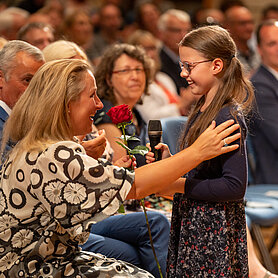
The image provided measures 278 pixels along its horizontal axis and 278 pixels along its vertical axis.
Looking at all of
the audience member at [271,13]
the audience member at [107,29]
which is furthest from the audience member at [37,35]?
the audience member at [271,13]

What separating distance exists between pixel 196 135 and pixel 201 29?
15.8 inches

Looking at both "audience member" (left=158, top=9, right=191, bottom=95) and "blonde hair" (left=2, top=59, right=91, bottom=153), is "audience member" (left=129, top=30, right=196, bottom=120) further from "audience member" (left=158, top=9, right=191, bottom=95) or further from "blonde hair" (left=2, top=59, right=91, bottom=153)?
"blonde hair" (left=2, top=59, right=91, bottom=153)

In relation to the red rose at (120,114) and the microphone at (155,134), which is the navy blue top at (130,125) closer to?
the microphone at (155,134)

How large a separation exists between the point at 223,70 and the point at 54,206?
821 mm

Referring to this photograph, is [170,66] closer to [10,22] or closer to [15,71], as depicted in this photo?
[10,22]

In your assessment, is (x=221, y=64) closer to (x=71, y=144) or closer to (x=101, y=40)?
(x=71, y=144)

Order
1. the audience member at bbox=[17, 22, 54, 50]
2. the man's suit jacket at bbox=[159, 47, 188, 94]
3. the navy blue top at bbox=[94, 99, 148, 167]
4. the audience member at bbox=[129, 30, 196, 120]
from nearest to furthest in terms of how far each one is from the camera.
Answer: the navy blue top at bbox=[94, 99, 148, 167], the audience member at bbox=[17, 22, 54, 50], the audience member at bbox=[129, 30, 196, 120], the man's suit jacket at bbox=[159, 47, 188, 94]

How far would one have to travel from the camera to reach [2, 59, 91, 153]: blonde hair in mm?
1729

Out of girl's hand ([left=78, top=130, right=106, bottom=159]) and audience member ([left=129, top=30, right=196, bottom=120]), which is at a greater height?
girl's hand ([left=78, top=130, right=106, bottom=159])

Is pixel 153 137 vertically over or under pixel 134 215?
over

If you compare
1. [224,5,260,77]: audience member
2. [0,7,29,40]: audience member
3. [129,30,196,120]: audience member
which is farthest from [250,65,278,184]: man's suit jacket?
[0,7,29,40]: audience member

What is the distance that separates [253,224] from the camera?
3.13 meters

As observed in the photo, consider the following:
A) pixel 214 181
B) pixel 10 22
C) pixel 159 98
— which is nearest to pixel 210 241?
pixel 214 181

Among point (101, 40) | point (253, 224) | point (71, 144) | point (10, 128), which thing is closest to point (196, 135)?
point (71, 144)
